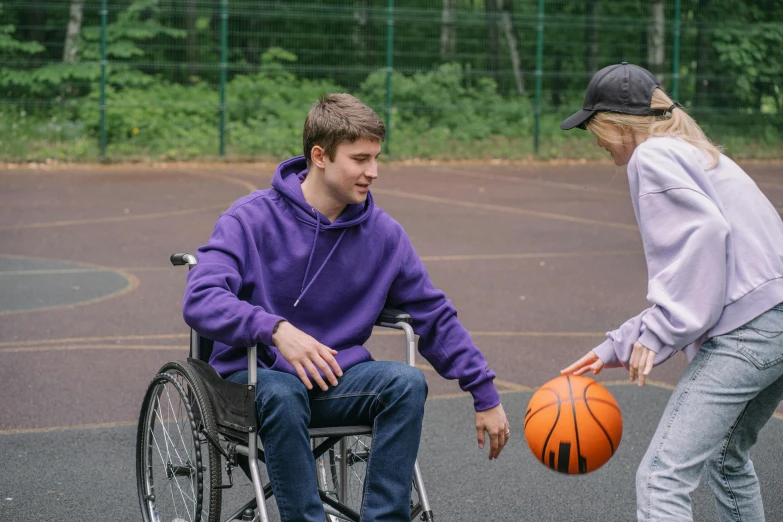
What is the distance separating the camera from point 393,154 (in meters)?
20.5

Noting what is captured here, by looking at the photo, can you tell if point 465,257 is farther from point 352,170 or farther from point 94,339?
point 352,170

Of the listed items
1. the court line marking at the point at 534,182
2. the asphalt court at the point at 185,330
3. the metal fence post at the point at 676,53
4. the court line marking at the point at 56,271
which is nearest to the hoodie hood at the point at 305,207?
the asphalt court at the point at 185,330

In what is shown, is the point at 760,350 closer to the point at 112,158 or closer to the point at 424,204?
the point at 424,204

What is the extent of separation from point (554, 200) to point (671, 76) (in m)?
8.54

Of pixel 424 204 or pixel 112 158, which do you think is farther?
pixel 112 158

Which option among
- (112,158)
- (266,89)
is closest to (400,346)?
(112,158)

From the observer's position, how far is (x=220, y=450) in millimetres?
3531

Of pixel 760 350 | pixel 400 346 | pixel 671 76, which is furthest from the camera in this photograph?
pixel 671 76

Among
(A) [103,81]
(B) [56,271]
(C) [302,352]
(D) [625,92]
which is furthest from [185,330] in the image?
(A) [103,81]

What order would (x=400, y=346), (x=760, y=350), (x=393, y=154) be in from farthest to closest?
1. (x=393, y=154)
2. (x=400, y=346)
3. (x=760, y=350)

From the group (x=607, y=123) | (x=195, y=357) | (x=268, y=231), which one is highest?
(x=607, y=123)

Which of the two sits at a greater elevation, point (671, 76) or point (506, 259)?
point (671, 76)

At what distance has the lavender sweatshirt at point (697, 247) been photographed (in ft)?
10.7

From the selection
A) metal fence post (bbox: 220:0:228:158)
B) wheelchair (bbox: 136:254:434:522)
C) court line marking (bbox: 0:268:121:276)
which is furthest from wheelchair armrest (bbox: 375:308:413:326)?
metal fence post (bbox: 220:0:228:158)
